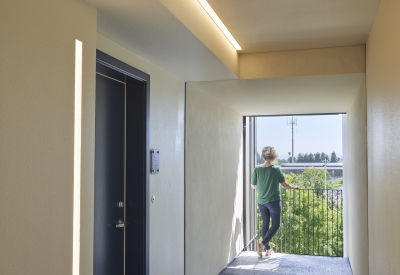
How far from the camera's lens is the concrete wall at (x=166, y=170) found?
3.43 m

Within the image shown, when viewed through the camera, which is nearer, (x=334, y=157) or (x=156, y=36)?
(x=156, y=36)

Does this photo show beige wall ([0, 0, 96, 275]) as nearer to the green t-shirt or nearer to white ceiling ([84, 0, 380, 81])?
white ceiling ([84, 0, 380, 81])

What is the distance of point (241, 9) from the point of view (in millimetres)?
2818

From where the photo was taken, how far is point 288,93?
4770 mm

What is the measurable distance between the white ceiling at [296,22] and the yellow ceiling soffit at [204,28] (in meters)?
0.10

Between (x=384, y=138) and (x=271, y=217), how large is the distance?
3.82 metres

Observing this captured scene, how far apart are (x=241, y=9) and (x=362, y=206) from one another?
84.4 inches

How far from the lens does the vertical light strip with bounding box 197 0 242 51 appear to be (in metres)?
2.86

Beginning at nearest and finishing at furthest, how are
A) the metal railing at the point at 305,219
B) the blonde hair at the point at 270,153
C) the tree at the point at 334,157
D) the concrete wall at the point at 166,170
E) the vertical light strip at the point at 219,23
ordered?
the vertical light strip at the point at 219,23 < the concrete wall at the point at 166,170 < the blonde hair at the point at 270,153 < the metal railing at the point at 305,219 < the tree at the point at 334,157

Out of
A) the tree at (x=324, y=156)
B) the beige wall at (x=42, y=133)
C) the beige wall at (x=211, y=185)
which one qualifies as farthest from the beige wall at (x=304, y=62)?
the tree at (x=324, y=156)

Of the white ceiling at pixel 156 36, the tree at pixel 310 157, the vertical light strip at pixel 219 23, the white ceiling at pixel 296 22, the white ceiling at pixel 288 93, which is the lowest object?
the tree at pixel 310 157

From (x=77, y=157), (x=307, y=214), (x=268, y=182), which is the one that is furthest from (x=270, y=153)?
(x=77, y=157)

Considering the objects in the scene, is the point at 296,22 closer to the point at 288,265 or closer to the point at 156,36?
the point at 156,36

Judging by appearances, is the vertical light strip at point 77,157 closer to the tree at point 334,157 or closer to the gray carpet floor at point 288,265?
the gray carpet floor at point 288,265
